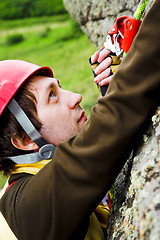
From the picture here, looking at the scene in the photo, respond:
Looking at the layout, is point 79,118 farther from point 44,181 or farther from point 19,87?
point 44,181

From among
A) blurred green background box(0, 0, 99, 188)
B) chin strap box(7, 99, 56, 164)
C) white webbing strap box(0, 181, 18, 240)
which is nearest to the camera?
white webbing strap box(0, 181, 18, 240)

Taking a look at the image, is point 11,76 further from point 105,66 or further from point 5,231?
point 5,231

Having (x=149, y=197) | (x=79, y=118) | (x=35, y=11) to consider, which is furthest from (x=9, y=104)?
(x=35, y=11)

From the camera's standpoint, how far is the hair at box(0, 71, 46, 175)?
6.01 feet

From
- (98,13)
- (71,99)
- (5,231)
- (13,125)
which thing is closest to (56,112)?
(71,99)

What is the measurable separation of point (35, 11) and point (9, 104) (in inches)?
533

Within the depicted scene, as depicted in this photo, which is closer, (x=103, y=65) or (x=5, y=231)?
(x=5, y=231)

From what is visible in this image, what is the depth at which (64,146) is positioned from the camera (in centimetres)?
126

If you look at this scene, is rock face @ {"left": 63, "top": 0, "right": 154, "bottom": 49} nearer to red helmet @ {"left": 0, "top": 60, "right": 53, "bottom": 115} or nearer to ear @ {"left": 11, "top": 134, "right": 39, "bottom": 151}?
red helmet @ {"left": 0, "top": 60, "right": 53, "bottom": 115}

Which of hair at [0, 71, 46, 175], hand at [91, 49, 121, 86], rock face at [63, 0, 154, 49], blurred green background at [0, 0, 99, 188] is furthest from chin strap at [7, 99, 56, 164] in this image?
blurred green background at [0, 0, 99, 188]

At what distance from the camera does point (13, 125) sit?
1.87 metres

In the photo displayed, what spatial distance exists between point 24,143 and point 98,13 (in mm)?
2054

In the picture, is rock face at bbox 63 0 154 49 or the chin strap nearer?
the chin strap

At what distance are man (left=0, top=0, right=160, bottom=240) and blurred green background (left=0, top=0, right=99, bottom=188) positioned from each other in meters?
5.77
